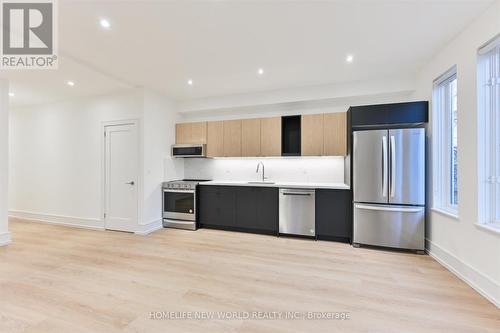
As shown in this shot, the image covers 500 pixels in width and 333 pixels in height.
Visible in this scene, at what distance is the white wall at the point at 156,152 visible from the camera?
457 cm

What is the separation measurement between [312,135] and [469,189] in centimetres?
240

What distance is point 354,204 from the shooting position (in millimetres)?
3799

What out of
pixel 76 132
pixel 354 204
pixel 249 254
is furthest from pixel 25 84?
pixel 354 204

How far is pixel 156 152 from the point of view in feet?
15.9

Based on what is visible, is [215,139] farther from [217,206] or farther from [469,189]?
[469,189]

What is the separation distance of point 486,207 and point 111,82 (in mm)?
5689

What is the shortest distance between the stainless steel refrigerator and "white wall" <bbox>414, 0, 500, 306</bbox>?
456 millimetres

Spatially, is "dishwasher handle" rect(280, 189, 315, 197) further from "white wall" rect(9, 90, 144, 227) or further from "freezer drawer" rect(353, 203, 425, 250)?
"white wall" rect(9, 90, 144, 227)

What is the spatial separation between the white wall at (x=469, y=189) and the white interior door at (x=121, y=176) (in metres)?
5.07

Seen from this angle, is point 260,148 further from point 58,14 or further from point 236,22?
point 58,14

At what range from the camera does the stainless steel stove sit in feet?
15.8

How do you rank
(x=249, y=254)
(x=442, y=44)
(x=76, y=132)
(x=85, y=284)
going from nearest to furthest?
(x=85, y=284) → (x=442, y=44) → (x=249, y=254) → (x=76, y=132)

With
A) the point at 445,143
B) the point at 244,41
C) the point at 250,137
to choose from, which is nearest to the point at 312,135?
the point at 250,137

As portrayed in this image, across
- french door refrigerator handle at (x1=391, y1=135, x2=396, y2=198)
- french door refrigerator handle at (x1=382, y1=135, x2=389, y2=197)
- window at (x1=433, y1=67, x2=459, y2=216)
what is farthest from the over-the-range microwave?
window at (x1=433, y1=67, x2=459, y2=216)
